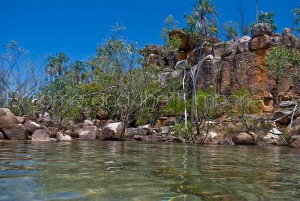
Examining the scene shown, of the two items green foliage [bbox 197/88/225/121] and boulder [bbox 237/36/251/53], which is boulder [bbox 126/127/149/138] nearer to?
green foliage [bbox 197/88/225/121]

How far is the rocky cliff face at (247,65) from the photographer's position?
96.9ft

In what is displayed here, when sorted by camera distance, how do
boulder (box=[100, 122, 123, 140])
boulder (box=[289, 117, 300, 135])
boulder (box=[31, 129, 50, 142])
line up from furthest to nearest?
boulder (box=[100, 122, 123, 140]), boulder (box=[289, 117, 300, 135]), boulder (box=[31, 129, 50, 142])

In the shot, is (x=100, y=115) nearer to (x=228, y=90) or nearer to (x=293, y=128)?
(x=228, y=90)

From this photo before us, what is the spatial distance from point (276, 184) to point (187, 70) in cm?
3070

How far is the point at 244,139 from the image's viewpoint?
18.6 metres

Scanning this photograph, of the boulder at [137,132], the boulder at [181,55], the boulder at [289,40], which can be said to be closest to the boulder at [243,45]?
the boulder at [289,40]

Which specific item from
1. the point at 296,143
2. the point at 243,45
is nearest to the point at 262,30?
the point at 243,45

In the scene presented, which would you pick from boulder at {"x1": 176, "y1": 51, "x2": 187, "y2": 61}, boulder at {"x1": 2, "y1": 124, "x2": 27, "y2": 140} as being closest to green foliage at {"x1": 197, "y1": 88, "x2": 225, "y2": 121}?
boulder at {"x1": 2, "y1": 124, "x2": 27, "y2": 140}

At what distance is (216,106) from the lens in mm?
22328

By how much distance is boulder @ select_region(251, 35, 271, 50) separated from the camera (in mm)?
29750

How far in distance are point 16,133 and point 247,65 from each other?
74.0 feet

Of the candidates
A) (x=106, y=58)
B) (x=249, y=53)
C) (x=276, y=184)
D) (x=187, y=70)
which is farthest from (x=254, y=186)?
(x=187, y=70)

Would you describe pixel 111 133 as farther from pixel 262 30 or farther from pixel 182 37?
pixel 182 37

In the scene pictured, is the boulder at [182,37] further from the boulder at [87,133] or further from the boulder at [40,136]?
the boulder at [40,136]
